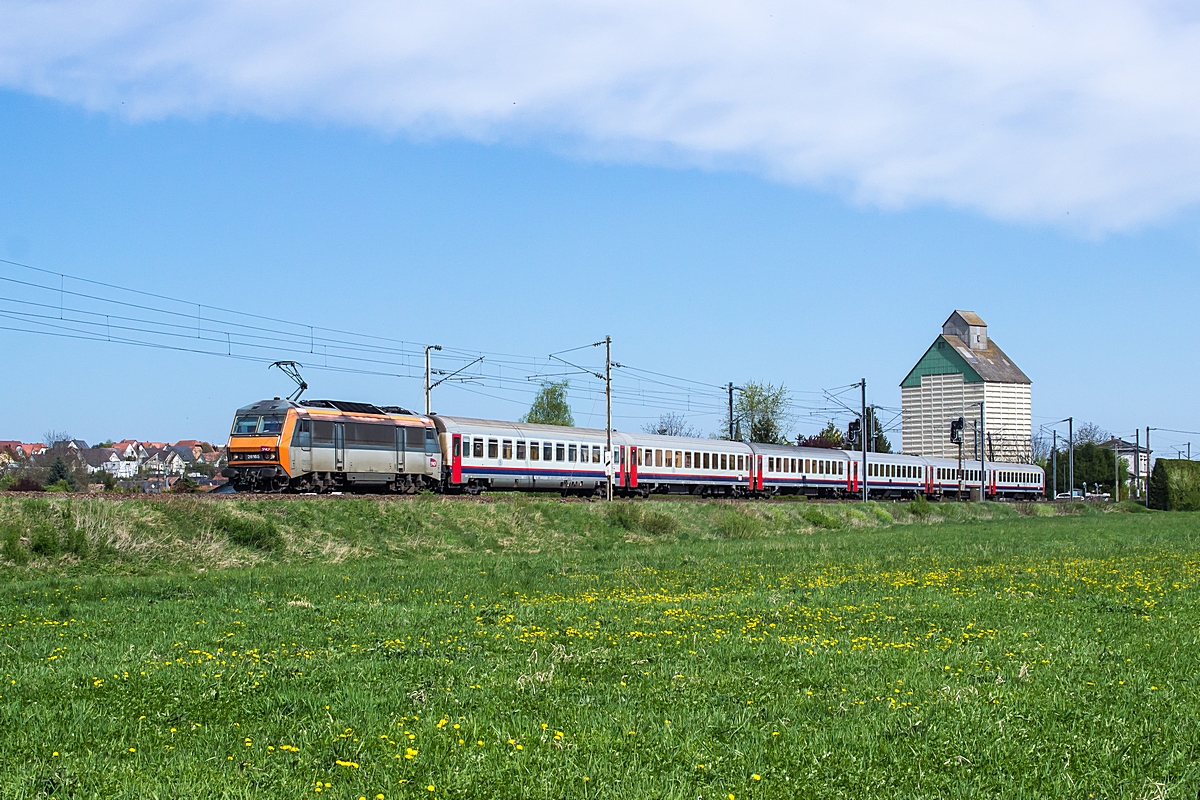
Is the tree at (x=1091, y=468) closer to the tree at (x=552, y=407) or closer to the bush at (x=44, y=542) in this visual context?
the tree at (x=552, y=407)

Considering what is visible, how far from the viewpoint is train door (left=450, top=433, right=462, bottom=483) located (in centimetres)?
4809

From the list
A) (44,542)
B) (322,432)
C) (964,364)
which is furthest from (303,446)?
(964,364)

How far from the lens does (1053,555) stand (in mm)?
31109

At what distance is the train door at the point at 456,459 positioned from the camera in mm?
48094

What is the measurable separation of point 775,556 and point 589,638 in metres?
17.8

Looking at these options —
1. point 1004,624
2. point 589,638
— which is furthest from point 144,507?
point 1004,624

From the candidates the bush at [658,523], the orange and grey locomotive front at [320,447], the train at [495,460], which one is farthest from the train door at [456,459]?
the bush at [658,523]

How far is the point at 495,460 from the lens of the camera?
50.8 metres

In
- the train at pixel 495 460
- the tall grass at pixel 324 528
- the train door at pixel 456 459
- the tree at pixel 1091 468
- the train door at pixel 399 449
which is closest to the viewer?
the tall grass at pixel 324 528

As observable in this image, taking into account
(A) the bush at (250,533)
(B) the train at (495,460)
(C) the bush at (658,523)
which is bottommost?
(C) the bush at (658,523)

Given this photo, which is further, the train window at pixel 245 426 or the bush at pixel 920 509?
the bush at pixel 920 509

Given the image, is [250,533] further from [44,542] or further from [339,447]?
[339,447]

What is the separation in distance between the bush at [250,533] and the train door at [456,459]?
16.9m

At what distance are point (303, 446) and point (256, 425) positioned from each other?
2011 mm
